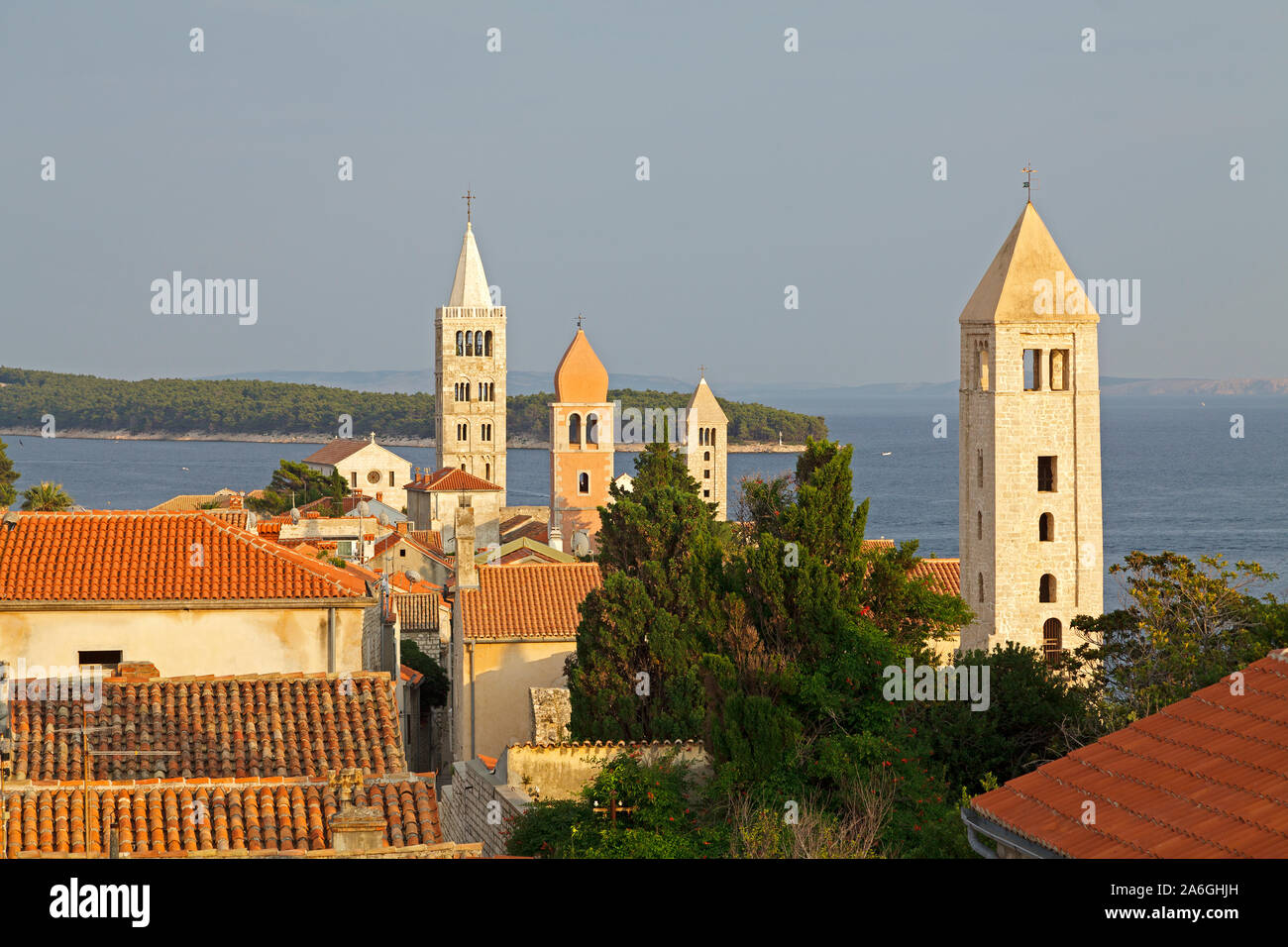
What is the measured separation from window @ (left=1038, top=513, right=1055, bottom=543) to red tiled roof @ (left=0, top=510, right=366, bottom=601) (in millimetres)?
24837

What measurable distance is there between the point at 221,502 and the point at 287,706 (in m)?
62.6

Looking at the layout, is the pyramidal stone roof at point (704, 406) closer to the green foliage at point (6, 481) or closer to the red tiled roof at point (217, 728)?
the green foliage at point (6, 481)

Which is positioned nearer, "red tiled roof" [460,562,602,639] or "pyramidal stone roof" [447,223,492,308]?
"red tiled roof" [460,562,602,639]

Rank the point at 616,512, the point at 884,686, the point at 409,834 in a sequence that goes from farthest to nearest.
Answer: the point at 616,512 → the point at 884,686 → the point at 409,834

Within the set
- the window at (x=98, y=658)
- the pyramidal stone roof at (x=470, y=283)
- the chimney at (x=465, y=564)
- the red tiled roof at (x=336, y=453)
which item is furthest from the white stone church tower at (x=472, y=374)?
the window at (x=98, y=658)

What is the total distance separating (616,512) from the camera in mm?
25391

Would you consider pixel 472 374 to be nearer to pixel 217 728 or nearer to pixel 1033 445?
pixel 1033 445

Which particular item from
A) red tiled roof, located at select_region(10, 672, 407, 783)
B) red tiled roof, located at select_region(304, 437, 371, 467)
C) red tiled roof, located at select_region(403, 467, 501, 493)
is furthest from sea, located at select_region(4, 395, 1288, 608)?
red tiled roof, located at select_region(10, 672, 407, 783)

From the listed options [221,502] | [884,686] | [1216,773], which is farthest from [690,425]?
[1216,773]

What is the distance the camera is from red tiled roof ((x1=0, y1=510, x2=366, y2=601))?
62.8 ft

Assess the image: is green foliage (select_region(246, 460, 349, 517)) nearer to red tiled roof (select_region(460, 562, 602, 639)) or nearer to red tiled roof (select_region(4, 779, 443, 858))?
red tiled roof (select_region(460, 562, 602, 639))

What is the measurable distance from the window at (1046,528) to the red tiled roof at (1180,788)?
32.4 meters

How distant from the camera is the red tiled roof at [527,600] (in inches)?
1171
